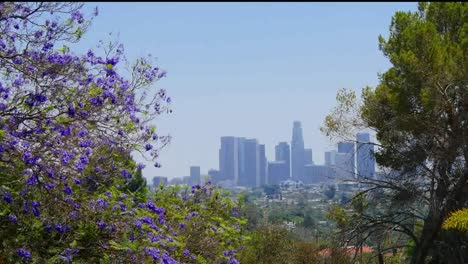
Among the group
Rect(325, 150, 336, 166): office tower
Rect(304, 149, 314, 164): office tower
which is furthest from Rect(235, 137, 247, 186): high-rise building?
Rect(325, 150, 336, 166): office tower

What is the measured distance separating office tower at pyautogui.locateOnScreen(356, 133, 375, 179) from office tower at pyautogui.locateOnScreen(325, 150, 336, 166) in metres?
0.80

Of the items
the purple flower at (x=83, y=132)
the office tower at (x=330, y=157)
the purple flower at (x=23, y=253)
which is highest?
the office tower at (x=330, y=157)

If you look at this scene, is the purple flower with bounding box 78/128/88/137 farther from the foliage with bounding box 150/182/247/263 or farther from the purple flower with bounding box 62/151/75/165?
the foliage with bounding box 150/182/247/263

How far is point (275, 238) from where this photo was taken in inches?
472

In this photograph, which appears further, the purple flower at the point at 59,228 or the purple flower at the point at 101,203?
the purple flower at the point at 101,203

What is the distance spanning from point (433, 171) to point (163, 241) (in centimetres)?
799

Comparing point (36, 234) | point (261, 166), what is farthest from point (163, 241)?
point (261, 166)

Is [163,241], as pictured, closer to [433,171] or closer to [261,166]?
[433,171]

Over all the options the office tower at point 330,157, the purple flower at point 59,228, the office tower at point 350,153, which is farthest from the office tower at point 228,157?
the purple flower at point 59,228

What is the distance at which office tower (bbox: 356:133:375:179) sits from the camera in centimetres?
1477

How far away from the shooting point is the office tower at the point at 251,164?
70.1 metres

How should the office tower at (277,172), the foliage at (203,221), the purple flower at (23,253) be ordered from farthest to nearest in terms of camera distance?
1. the office tower at (277,172)
2. the foliage at (203,221)
3. the purple flower at (23,253)

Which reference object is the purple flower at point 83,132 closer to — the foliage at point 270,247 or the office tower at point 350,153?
the foliage at point 270,247

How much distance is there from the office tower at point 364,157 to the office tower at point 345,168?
167mm
